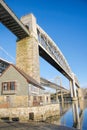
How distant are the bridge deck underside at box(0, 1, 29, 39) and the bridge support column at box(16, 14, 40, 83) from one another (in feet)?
5.33

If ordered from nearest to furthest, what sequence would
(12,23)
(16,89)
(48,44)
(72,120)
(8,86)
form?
1. (72,120)
2. (16,89)
3. (8,86)
4. (12,23)
5. (48,44)

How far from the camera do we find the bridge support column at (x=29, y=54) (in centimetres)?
3662

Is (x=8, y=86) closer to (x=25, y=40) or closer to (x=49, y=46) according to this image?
(x=25, y=40)

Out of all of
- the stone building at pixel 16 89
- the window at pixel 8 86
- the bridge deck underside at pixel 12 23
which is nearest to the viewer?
the stone building at pixel 16 89

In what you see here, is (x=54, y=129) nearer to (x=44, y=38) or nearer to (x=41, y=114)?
(x=41, y=114)

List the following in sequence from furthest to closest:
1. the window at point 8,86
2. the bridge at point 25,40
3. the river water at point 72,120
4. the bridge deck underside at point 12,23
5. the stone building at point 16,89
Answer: the bridge at point 25,40 < the bridge deck underside at point 12,23 < the window at point 8,86 < the stone building at point 16,89 < the river water at point 72,120

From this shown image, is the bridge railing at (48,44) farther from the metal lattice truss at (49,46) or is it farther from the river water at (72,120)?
the river water at (72,120)

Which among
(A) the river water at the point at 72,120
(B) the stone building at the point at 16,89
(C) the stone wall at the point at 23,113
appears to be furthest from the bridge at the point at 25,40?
(C) the stone wall at the point at 23,113

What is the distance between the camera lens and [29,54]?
37750 millimetres

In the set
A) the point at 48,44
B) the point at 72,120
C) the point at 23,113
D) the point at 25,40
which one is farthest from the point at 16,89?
the point at 48,44

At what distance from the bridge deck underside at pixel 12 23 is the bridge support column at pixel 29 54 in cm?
162

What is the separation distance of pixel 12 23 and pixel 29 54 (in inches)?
292

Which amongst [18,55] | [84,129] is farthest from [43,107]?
[18,55]

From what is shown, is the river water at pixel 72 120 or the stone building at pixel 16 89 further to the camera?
the stone building at pixel 16 89
